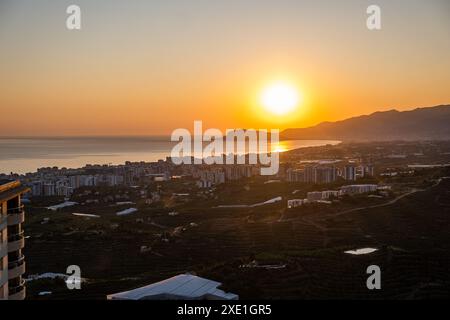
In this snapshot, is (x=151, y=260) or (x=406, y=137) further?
(x=406, y=137)

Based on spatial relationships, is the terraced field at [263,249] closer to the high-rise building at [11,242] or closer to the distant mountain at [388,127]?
the high-rise building at [11,242]

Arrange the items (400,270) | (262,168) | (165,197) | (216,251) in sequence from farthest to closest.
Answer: (262,168), (165,197), (216,251), (400,270)

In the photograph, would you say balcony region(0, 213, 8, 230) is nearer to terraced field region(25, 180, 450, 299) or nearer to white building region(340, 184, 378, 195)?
terraced field region(25, 180, 450, 299)

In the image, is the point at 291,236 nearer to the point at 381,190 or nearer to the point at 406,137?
the point at 381,190

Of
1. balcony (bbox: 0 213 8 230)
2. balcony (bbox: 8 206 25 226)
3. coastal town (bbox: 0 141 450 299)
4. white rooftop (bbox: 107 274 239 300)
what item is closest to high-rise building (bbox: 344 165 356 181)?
coastal town (bbox: 0 141 450 299)

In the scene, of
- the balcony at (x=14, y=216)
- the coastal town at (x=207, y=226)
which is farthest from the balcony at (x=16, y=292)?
the coastal town at (x=207, y=226)

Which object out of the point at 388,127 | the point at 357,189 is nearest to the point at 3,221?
the point at 357,189
